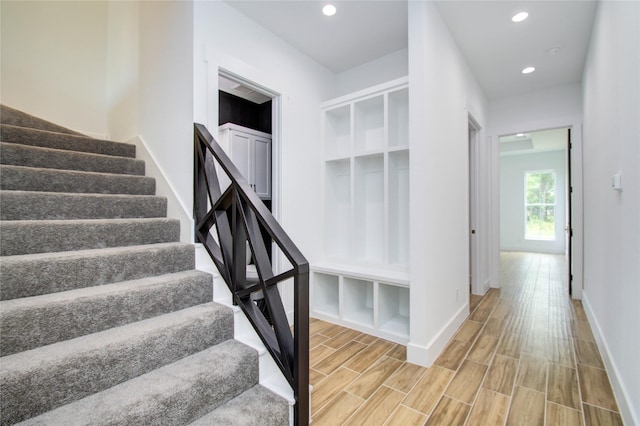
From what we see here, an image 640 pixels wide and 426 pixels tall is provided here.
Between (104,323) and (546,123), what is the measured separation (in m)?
5.21

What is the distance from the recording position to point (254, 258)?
1558 mm

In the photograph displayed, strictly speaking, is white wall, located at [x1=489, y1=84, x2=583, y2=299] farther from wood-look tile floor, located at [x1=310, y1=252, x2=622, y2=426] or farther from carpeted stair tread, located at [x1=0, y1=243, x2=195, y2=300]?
carpeted stair tread, located at [x1=0, y1=243, x2=195, y2=300]

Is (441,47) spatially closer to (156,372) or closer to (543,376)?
(543,376)

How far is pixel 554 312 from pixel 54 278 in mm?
4534

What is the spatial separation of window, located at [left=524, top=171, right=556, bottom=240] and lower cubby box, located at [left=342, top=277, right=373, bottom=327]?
7.61 m

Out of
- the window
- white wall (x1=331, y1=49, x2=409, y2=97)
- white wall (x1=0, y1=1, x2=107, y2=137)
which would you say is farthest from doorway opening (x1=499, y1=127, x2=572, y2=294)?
white wall (x1=0, y1=1, x2=107, y2=137)

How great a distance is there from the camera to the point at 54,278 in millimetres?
1496

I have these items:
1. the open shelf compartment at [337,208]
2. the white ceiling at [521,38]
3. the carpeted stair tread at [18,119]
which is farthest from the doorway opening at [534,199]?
the carpeted stair tread at [18,119]

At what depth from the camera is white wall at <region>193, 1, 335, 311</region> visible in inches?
90.4

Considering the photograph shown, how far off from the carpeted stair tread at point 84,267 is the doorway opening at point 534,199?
8285 millimetres

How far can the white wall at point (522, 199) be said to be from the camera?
799cm

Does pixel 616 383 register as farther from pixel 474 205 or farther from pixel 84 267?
pixel 84 267

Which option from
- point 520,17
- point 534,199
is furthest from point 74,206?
point 534,199

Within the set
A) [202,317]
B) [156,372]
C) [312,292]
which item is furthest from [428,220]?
[156,372]
